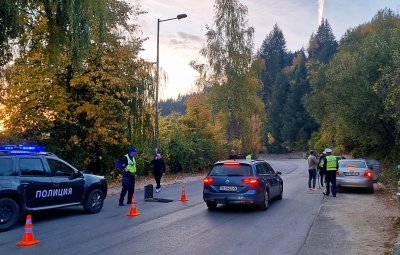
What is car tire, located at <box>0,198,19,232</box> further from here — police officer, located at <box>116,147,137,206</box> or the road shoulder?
the road shoulder

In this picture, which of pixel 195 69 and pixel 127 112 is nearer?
pixel 127 112

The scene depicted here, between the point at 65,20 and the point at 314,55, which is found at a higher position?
the point at 314,55

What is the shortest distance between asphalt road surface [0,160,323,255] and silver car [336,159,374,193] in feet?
14.3

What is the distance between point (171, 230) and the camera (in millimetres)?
9664

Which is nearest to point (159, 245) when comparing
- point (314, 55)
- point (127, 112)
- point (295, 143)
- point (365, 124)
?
point (127, 112)

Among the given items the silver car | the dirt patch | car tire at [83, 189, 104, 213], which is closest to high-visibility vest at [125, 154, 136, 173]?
car tire at [83, 189, 104, 213]

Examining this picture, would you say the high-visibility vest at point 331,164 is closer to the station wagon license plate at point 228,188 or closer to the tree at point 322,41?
the station wagon license plate at point 228,188

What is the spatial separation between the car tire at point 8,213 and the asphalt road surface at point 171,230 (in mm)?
206

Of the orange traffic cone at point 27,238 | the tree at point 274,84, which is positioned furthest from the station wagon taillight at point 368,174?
the tree at point 274,84

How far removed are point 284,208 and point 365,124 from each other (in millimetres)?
15624

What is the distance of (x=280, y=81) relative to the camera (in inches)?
3647

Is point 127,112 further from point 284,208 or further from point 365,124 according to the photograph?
point 365,124

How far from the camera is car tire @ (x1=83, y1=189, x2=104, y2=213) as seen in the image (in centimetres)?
1198

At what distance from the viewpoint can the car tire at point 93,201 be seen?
11984 mm
